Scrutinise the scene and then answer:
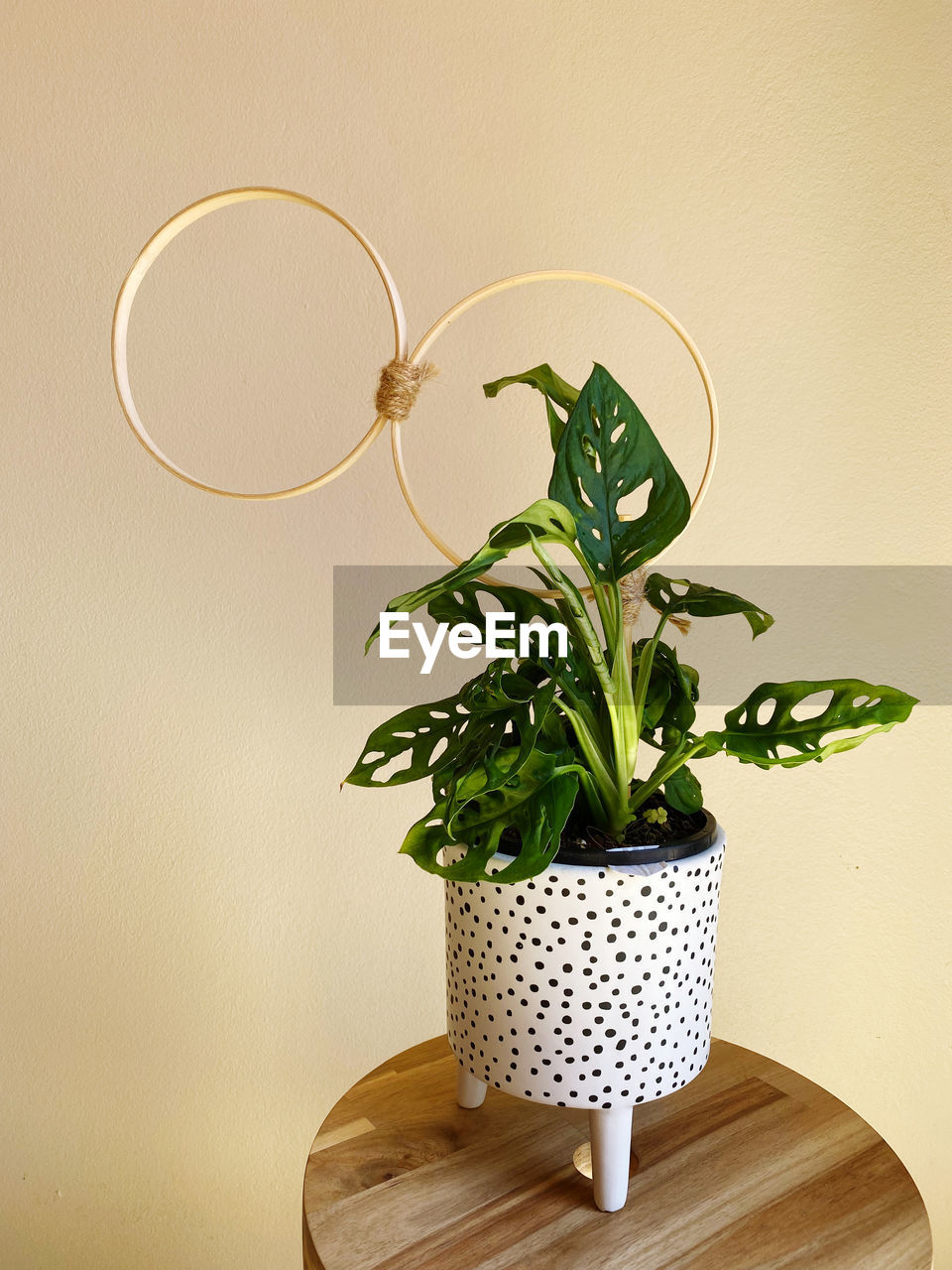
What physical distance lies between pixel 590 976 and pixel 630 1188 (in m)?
Answer: 0.21

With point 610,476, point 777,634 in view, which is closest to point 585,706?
point 610,476

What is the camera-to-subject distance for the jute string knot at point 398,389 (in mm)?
799

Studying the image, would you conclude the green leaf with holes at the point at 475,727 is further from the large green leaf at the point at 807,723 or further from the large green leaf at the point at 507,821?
the large green leaf at the point at 807,723

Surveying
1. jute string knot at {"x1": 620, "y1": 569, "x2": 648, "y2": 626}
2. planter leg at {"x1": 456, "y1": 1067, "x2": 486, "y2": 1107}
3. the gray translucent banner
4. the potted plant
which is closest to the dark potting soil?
the potted plant

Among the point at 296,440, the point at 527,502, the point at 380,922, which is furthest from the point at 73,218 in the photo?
the point at 380,922

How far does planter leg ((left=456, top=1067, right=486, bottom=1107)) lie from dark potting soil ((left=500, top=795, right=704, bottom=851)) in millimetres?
274

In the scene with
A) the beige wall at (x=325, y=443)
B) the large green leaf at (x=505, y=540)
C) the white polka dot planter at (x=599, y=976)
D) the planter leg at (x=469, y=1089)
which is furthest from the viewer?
the beige wall at (x=325, y=443)

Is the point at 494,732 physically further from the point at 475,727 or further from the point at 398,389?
the point at 398,389

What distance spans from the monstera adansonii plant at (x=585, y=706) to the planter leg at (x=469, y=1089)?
25 centimetres

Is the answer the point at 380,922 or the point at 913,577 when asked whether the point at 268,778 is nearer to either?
the point at 380,922

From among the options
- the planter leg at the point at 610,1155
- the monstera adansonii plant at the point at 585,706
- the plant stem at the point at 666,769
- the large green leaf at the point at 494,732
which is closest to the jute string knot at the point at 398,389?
the monstera adansonii plant at the point at 585,706

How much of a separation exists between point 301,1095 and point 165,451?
2.65 ft

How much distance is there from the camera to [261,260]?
1.14 m

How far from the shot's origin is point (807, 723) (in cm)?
74
